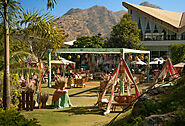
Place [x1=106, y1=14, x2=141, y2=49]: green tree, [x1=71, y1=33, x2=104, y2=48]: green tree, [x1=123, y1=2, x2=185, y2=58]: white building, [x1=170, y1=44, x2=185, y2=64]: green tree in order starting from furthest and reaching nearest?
[x1=123, y1=2, x2=185, y2=58]: white building < [x1=71, y1=33, x2=104, y2=48]: green tree < [x1=106, y1=14, x2=141, y2=49]: green tree < [x1=170, y1=44, x2=185, y2=64]: green tree

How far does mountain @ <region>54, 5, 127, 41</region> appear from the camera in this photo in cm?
13725

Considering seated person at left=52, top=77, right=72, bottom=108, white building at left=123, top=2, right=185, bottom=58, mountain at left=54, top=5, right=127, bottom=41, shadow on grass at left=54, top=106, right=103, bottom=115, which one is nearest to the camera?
shadow on grass at left=54, top=106, right=103, bottom=115

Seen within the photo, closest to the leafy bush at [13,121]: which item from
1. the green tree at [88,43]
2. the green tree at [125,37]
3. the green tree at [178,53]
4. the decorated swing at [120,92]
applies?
the decorated swing at [120,92]

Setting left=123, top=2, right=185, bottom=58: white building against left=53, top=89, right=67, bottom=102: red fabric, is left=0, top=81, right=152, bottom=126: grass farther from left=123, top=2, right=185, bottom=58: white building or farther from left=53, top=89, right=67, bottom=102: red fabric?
left=123, top=2, right=185, bottom=58: white building

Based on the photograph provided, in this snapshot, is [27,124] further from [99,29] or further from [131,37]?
[99,29]

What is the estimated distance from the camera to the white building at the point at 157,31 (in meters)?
34.2

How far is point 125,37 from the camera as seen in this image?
2891 centimetres

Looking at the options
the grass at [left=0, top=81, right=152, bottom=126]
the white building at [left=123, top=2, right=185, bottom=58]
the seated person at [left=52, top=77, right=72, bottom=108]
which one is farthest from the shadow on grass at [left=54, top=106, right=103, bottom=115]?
the white building at [left=123, top=2, right=185, bottom=58]

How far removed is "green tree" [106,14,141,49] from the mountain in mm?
96731

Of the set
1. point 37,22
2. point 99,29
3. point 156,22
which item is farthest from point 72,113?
point 99,29

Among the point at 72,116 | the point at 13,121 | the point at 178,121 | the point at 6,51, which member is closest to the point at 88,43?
the point at 72,116

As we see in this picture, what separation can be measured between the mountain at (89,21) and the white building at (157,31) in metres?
88.9

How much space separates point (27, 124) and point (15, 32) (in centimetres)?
564

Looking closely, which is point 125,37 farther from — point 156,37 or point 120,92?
point 120,92
